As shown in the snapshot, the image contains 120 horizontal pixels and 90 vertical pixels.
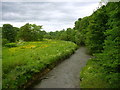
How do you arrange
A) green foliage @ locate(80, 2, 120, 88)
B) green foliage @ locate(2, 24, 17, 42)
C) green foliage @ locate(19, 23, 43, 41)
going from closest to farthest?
green foliage @ locate(80, 2, 120, 88) < green foliage @ locate(2, 24, 17, 42) < green foliage @ locate(19, 23, 43, 41)

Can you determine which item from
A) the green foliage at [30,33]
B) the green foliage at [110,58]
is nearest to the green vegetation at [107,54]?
the green foliage at [110,58]

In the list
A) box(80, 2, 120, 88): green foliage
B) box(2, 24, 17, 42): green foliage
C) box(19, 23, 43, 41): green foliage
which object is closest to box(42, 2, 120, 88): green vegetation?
box(80, 2, 120, 88): green foliage

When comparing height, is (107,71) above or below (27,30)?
below

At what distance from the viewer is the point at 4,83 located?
7781 mm

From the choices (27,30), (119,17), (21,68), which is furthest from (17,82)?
(27,30)

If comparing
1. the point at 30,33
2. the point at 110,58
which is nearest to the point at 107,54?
the point at 110,58

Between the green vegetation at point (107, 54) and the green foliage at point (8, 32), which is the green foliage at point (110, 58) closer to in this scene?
the green vegetation at point (107, 54)

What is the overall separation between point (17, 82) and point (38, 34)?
3792cm

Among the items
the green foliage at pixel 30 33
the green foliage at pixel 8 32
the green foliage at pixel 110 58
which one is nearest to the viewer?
the green foliage at pixel 110 58

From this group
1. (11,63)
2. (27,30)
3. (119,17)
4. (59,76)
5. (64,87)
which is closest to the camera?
(119,17)

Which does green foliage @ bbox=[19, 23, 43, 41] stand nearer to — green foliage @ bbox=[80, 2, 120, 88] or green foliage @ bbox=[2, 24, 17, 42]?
green foliage @ bbox=[2, 24, 17, 42]

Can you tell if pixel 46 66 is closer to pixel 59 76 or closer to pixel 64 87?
pixel 59 76

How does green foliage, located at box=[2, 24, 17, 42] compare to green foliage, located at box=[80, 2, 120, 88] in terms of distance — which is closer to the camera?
green foliage, located at box=[80, 2, 120, 88]

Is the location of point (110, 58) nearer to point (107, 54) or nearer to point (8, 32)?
point (107, 54)
